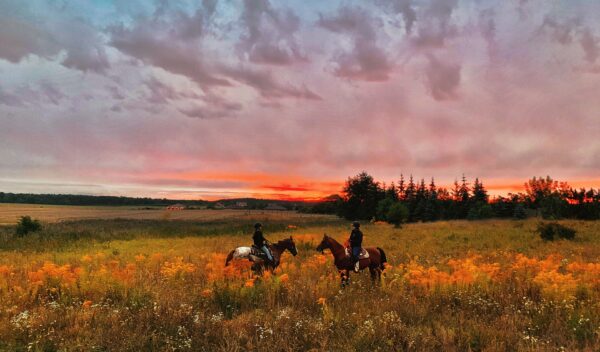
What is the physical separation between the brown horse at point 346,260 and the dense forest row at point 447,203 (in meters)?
37.6

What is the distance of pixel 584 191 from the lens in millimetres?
109812

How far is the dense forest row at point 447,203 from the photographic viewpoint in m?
69.1

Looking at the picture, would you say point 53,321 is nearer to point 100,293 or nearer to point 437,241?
point 100,293

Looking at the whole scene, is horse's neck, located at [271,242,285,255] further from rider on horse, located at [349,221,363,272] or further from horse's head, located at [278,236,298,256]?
rider on horse, located at [349,221,363,272]

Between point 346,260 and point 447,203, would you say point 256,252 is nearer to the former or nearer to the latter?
point 346,260

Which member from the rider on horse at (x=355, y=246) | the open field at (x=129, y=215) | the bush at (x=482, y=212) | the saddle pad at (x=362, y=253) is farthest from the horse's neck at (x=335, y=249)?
the bush at (x=482, y=212)

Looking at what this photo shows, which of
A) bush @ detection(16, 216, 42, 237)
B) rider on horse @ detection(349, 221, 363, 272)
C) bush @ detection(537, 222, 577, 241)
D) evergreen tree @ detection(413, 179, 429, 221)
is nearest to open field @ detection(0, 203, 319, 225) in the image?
bush @ detection(16, 216, 42, 237)

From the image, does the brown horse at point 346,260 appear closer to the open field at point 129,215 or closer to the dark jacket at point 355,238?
the dark jacket at point 355,238

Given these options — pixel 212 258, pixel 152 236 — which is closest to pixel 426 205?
pixel 152 236

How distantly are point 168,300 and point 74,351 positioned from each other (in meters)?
2.09

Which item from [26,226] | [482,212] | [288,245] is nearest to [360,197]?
[482,212]

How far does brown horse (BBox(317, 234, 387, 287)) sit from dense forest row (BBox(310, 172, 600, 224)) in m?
37.6

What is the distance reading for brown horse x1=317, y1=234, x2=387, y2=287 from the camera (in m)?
10.5

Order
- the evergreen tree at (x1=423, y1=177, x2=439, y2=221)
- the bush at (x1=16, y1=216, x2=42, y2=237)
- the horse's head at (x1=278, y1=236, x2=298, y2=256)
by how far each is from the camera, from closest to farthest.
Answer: the horse's head at (x1=278, y1=236, x2=298, y2=256) → the bush at (x1=16, y1=216, x2=42, y2=237) → the evergreen tree at (x1=423, y1=177, x2=439, y2=221)
